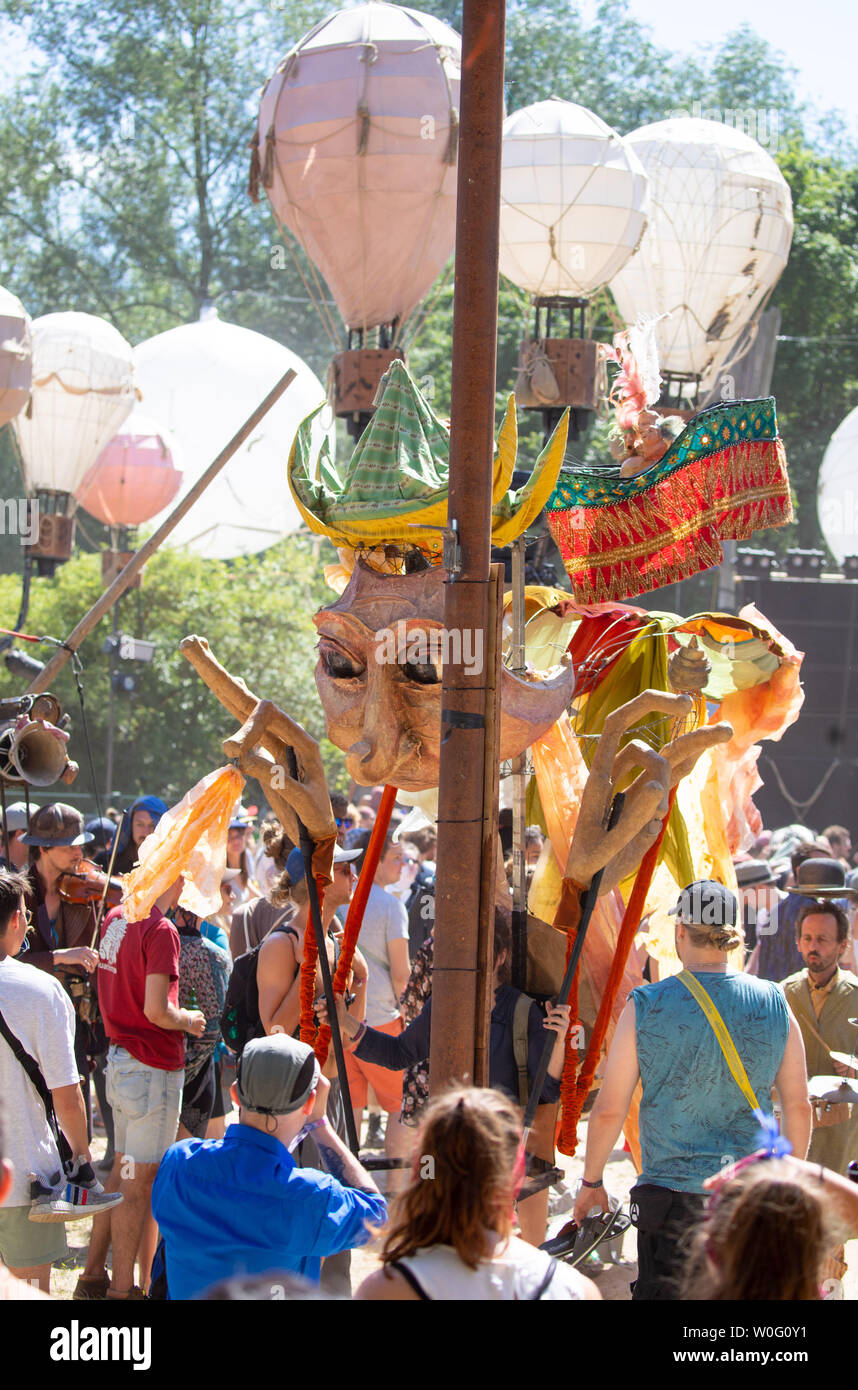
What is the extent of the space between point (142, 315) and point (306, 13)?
9622 millimetres

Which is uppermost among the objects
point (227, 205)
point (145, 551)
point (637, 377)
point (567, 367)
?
point (227, 205)

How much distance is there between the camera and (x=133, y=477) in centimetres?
1201

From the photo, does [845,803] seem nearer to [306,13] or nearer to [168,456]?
[168,456]

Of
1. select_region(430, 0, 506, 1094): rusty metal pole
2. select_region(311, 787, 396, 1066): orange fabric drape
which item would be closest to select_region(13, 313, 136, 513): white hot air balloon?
select_region(311, 787, 396, 1066): orange fabric drape

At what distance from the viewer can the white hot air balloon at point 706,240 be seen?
8227 mm

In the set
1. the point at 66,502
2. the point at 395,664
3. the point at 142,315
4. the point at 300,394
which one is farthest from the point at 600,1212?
the point at 142,315

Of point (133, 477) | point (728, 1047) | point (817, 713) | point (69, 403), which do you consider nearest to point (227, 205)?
point (817, 713)

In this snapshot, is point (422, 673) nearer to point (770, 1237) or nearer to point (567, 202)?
point (770, 1237)

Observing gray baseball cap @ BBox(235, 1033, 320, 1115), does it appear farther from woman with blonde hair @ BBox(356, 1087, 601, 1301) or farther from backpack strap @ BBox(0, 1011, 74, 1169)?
backpack strap @ BBox(0, 1011, 74, 1169)

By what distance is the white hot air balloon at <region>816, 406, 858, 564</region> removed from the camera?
1508 centimetres

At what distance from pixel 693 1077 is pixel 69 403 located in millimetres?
7233

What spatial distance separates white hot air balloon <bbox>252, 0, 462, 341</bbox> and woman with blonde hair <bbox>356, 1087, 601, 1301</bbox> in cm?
448

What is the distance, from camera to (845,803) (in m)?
18.9

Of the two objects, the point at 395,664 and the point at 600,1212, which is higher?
the point at 395,664
